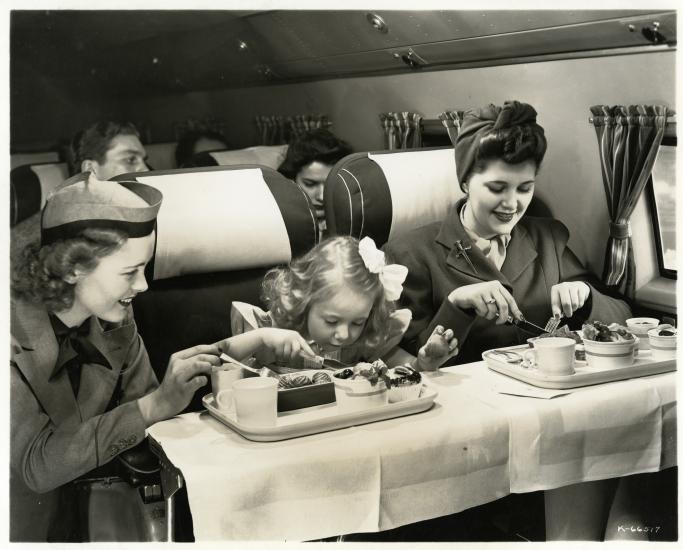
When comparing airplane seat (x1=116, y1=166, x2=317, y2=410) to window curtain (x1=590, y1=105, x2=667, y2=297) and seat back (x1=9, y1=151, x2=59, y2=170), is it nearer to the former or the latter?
seat back (x1=9, y1=151, x2=59, y2=170)

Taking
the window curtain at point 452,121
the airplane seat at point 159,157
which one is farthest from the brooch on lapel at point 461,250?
the airplane seat at point 159,157

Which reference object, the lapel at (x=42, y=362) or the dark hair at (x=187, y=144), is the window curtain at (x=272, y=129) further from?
the lapel at (x=42, y=362)

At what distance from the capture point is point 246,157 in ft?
6.90

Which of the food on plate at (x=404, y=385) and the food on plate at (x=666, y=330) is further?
the food on plate at (x=666, y=330)

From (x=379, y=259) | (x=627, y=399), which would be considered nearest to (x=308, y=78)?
(x=379, y=259)

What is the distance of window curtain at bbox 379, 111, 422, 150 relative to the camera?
2.27 metres

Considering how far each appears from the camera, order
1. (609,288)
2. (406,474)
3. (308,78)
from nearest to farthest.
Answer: (406,474) < (308,78) < (609,288)

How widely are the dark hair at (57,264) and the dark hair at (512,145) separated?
37.3 inches

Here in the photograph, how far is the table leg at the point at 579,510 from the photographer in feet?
7.72

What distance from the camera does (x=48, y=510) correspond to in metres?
2.06

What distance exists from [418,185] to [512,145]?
27cm

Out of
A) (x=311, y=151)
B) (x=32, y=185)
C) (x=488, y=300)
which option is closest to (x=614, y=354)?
(x=488, y=300)

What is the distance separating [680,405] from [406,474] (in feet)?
2.65
